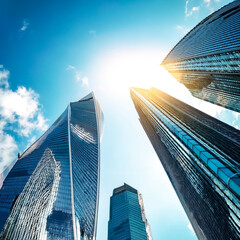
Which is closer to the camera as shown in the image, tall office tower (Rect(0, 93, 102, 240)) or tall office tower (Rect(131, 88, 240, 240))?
tall office tower (Rect(131, 88, 240, 240))

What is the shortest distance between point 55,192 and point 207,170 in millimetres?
50020

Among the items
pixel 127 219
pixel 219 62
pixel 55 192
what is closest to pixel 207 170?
pixel 55 192

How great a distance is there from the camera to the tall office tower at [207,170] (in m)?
27.0

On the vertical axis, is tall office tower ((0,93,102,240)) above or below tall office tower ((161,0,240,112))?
below

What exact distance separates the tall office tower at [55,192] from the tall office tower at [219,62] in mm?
60968

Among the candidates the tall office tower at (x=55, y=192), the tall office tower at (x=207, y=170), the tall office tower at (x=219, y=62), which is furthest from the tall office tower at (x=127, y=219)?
the tall office tower at (x=219, y=62)

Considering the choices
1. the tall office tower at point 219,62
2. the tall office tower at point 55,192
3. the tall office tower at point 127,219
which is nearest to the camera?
the tall office tower at point 55,192

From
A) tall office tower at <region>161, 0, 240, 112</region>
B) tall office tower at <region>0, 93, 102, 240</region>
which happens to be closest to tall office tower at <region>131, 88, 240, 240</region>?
tall office tower at <region>161, 0, 240, 112</region>

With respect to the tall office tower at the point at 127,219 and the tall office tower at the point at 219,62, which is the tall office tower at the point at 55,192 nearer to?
the tall office tower at the point at 127,219

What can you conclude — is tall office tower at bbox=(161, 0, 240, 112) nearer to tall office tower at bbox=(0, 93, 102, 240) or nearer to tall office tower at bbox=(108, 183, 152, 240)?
tall office tower at bbox=(0, 93, 102, 240)

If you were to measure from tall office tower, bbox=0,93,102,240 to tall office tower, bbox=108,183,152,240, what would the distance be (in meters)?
52.7

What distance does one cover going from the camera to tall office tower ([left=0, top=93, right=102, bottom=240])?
171 ft

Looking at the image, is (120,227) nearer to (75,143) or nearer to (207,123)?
(75,143)

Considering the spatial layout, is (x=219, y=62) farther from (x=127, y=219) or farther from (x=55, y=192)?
(x=127, y=219)
